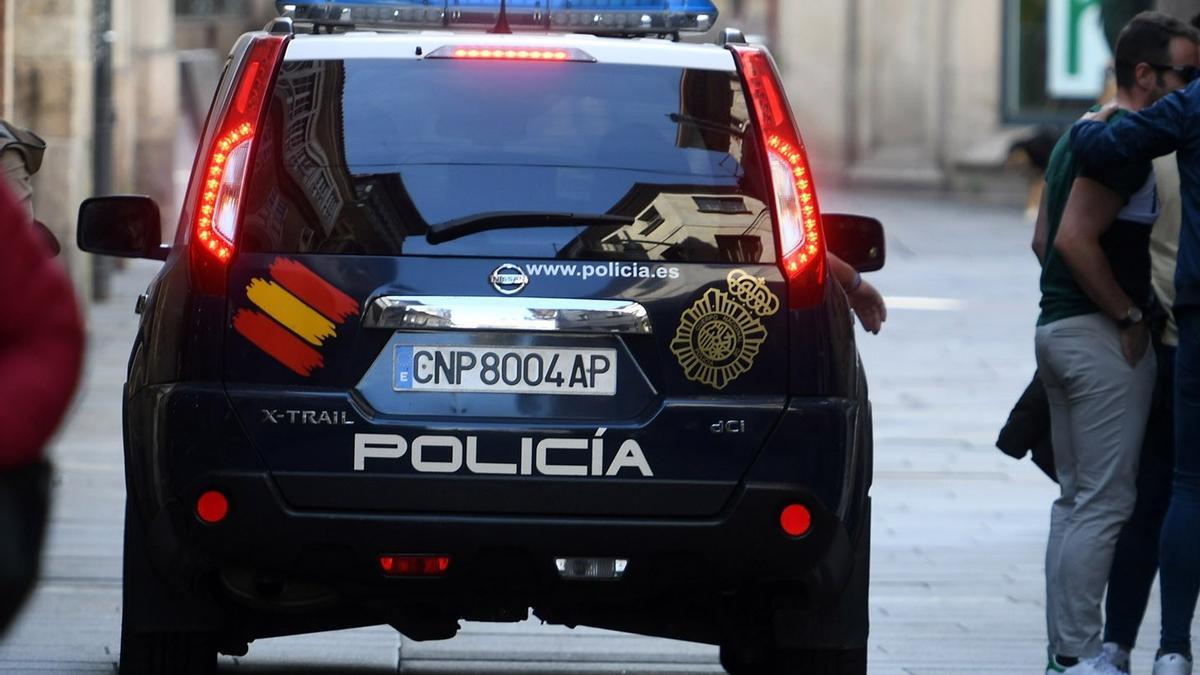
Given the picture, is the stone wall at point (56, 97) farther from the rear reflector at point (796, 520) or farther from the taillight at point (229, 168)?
the rear reflector at point (796, 520)

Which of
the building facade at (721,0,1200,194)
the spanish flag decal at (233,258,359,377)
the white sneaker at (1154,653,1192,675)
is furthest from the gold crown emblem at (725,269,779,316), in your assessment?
the building facade at (721,0,1200,194)

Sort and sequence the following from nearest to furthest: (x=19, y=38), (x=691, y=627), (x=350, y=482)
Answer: (x=350, y=482), (x=691, y=627), (x=19, y=38)

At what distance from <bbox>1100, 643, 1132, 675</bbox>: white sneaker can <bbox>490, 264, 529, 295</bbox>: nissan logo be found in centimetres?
193

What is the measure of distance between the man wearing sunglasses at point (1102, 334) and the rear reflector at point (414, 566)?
1.74 m

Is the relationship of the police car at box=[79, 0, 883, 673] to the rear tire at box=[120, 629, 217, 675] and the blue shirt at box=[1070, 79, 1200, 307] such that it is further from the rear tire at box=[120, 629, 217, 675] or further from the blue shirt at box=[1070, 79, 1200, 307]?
the blue shirt at box=[1070, 79, 1200, 307]

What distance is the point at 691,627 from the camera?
5516mm

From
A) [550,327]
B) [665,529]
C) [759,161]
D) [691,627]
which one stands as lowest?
[691,627]

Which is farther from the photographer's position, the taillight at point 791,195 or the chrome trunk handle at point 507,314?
the taillight at point 791,195

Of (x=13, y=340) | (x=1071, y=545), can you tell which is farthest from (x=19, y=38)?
(x=13, y=340)

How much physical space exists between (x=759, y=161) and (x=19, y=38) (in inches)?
439

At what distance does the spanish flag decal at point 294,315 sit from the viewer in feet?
16.4

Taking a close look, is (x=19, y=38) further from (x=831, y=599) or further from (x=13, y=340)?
(x=13, y=340)

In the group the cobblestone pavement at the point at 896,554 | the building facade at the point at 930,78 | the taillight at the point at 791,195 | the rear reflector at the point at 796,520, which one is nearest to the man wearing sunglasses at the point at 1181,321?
the cobblestone pavement at the point at 896,554

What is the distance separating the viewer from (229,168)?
5.12 m
